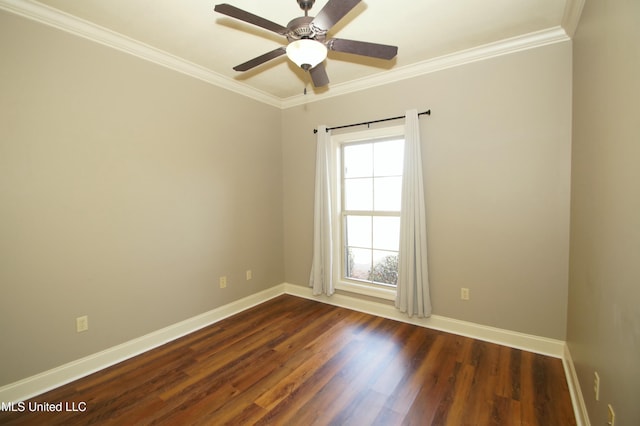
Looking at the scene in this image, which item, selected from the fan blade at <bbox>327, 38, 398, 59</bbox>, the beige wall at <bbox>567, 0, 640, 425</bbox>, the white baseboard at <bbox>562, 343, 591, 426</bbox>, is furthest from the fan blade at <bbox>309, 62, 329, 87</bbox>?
the white baseboard at <bbox>562, 343, 591, 426</bbox>

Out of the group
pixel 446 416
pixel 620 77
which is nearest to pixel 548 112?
pixel 620 77

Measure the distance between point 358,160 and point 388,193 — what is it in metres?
0.58

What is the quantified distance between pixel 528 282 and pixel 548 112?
1.43 m

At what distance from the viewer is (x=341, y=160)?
3.61 m

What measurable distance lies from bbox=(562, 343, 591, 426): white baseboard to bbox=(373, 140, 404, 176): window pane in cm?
210

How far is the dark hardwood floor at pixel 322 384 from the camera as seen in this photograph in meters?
1.76

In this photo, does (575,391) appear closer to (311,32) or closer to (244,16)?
(311,32)

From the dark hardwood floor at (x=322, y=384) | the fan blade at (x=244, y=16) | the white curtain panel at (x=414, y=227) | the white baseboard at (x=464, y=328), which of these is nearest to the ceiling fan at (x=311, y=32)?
the fan blade at (x=244, y=16)

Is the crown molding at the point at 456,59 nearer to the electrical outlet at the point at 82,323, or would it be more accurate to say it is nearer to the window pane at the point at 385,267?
the window pane at the point at 385,267

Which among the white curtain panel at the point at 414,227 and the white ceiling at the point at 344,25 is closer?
the white ceiling at the point at 344,25

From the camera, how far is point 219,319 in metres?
3.16

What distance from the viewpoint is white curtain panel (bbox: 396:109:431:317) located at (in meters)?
2.84

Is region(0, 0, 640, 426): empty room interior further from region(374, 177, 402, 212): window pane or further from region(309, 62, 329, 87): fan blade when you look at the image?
region(374, 177, 402, 212): window pane

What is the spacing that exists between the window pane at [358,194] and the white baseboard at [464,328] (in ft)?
3.70
